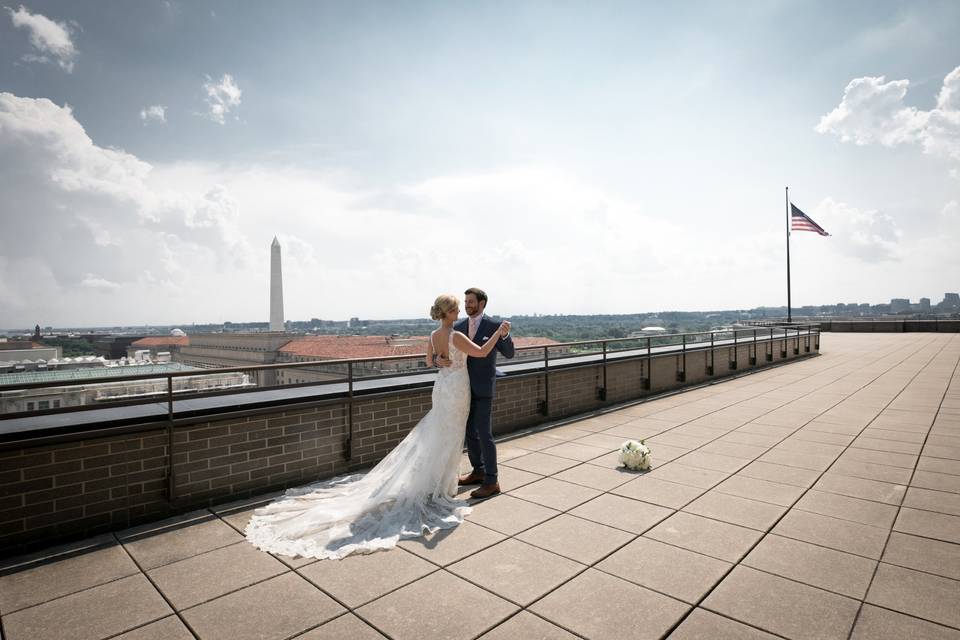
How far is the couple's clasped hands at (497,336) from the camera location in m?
5.43

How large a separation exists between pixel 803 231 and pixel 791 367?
1885 centimetres

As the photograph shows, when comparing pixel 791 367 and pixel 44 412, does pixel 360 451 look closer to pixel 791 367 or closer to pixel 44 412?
pixel 44 412

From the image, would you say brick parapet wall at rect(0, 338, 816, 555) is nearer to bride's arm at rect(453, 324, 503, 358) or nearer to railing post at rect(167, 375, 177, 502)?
railing post at rect(167, 375, 177, 502)

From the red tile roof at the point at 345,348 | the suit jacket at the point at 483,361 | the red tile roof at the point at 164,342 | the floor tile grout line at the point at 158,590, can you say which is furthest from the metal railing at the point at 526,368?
the red tile roof at the point at 164,342

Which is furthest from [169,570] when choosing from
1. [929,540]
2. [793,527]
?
[929,540]

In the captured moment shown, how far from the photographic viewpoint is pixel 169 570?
3.93m

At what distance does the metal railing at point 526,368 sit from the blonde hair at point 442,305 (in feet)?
4.30

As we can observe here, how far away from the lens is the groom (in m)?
5.54

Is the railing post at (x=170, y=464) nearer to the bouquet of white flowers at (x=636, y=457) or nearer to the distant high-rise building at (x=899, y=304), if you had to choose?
the bouquet of white flowers at (x=636, y=457)

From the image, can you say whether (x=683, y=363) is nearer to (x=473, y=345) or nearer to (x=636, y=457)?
(x=636, y=457)

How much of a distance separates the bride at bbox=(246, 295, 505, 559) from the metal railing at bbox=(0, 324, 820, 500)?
1.15 meters

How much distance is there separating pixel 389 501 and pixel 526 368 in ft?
16.6

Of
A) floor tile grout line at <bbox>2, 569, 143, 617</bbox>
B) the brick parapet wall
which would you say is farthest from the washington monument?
floor tile grout line at <bbox>2, 569, 143, 617</bbox>

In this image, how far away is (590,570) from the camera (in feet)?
12.6
